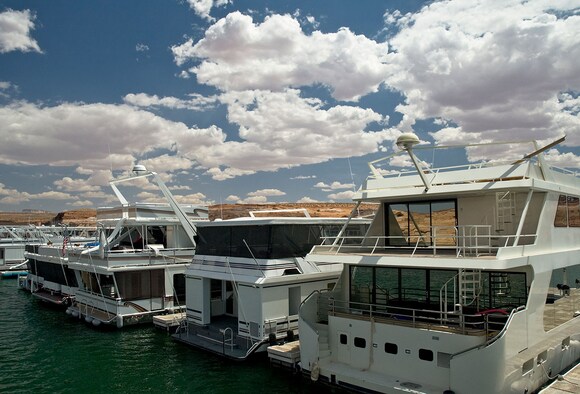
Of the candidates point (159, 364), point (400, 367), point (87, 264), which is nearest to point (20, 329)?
point (87, 264)

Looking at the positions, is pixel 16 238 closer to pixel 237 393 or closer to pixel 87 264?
pixel 87 264

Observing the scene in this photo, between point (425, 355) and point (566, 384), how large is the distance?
520cm

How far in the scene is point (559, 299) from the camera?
59.1ft

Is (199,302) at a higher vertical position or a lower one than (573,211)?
lower

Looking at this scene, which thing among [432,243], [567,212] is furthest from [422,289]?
[567,212]

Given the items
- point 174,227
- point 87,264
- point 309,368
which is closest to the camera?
point 309,368

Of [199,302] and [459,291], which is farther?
[199,302]

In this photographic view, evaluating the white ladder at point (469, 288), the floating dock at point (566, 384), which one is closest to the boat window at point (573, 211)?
the white ladder at point (469, 288)

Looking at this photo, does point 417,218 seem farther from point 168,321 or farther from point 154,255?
point 154,255

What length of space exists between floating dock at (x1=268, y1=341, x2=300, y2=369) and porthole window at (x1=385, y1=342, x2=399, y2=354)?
4.14m

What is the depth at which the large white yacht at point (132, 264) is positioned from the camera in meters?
29.4

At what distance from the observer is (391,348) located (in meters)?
15.2

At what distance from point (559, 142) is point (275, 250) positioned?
485 inches

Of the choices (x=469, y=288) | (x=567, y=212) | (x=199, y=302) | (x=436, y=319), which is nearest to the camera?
(x=436, y=319)
